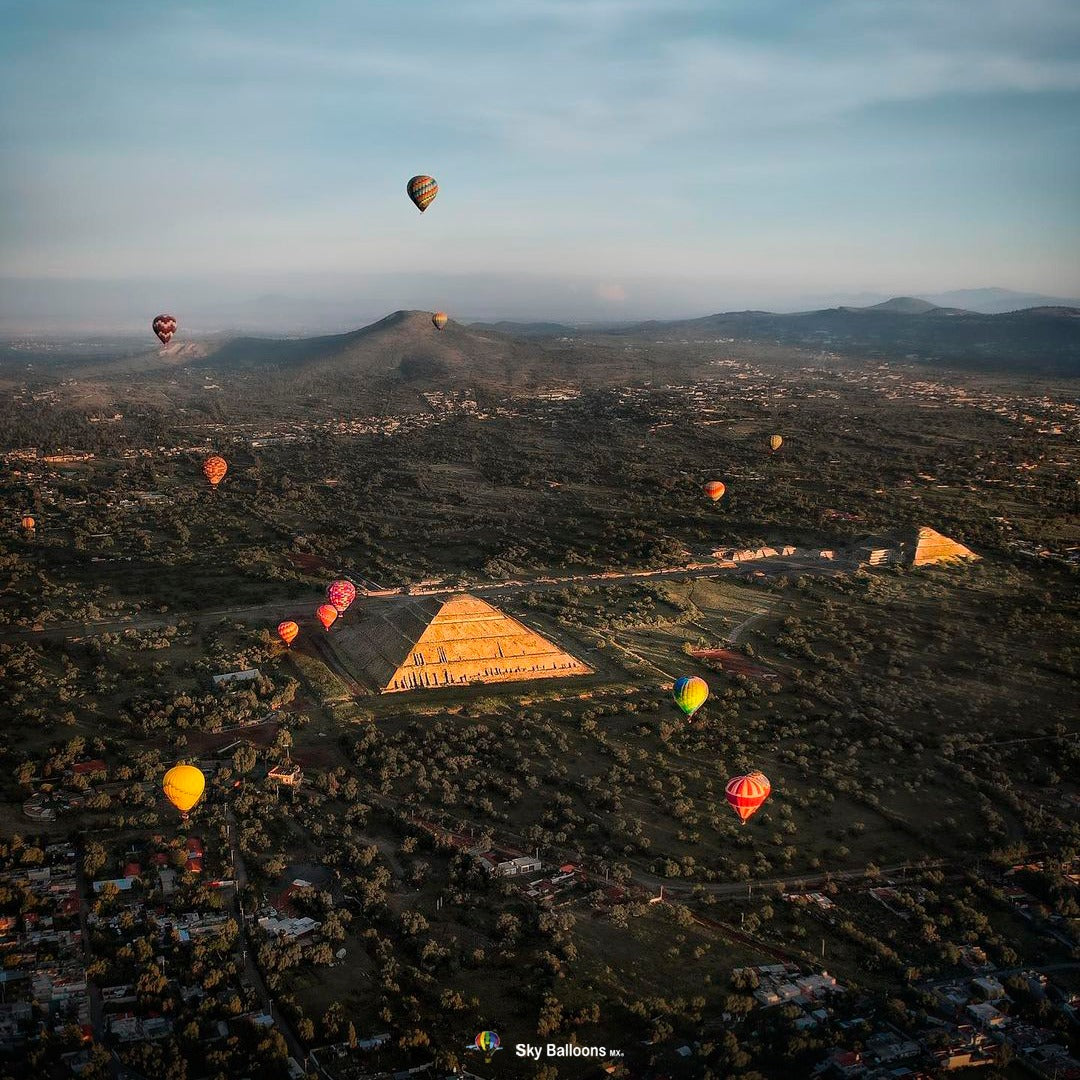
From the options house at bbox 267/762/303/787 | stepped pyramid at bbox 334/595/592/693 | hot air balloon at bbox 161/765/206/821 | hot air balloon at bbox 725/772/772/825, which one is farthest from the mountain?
hot air balloon at bbox 725/772/772/825

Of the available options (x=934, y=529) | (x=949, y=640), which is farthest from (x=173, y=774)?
(x=934, y=529)

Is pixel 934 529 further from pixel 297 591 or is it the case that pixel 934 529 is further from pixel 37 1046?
pixel 37 1046

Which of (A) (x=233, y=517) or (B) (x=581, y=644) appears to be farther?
(A) (x=233, y=517)

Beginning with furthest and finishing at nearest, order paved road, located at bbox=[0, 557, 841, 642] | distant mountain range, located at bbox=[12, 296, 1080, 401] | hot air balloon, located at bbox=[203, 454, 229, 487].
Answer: distant mountain range, located at bbox=[12, 296, 1080, 401] < hot air balloon, located at bbox=[203, 454, 229, 487] < paved road, located at bbox=[0, 557, 841, 642]

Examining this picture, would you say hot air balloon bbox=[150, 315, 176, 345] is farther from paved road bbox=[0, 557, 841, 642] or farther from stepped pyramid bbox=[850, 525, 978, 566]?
stepped pyramid bbox=[850, 525, 978, 566]

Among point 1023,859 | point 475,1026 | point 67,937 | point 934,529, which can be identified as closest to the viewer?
point 475,1026

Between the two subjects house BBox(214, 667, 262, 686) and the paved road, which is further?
the paved road
